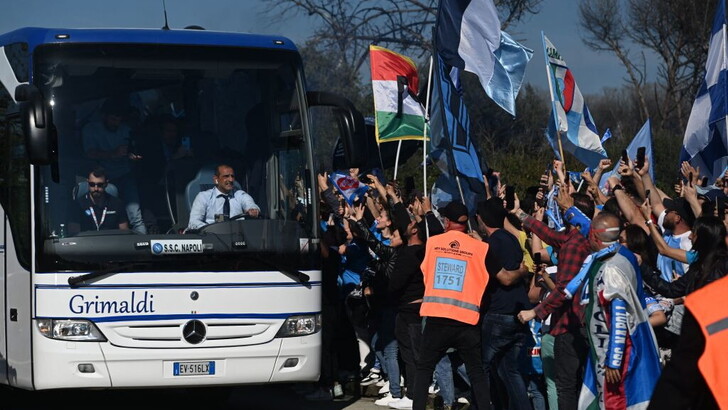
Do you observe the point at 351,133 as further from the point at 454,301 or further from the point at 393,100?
the point at 393,100

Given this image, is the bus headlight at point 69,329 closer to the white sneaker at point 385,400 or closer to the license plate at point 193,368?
the license plate at point 193,368

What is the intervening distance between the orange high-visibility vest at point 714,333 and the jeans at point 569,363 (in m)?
5.44

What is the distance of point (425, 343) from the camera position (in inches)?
381

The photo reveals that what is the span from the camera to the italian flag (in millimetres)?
15219

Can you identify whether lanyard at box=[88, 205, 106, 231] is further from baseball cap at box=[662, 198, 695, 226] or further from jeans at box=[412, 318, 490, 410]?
baseball cap at box=[662, 198, 695, 226]

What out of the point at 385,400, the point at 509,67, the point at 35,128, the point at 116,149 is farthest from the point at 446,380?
the point at 35,128

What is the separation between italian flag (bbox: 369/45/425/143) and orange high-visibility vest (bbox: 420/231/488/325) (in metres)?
5.62

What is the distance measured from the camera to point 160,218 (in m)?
9.55

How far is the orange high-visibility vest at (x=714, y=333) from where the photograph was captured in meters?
3.29

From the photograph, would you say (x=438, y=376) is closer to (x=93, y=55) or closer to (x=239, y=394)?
(x=239, y=394)

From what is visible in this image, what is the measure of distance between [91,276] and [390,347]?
12.1 feet

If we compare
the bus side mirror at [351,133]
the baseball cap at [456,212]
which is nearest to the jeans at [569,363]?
the baseball cap at [456,212]

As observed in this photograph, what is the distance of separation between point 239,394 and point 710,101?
604 cm

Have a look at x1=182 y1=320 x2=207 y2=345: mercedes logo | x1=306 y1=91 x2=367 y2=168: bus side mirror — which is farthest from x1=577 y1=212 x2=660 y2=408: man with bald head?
x1=182 y1=320 x2=207 y2=345: mercedes logo
